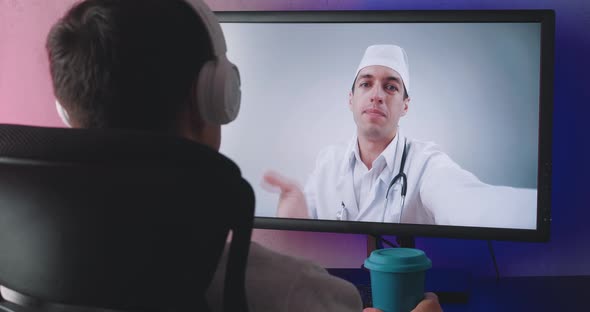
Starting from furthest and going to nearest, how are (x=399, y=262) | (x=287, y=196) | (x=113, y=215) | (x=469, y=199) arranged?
(x=287, y=196) < (x=469, y=199) < (x=399, y=262) < (x=113, y=215)

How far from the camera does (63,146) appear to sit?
16.1 inches

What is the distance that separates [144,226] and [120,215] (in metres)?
0.02

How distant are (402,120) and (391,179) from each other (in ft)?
0.42

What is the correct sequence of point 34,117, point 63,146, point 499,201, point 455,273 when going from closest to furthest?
point 63,146 < point 499,201 < point 455,273 < point 34,117

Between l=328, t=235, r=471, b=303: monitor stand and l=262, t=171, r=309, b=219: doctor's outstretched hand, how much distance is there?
17cm

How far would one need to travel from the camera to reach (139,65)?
477 millimetres

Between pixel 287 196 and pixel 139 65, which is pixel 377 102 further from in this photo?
pixel 139 65

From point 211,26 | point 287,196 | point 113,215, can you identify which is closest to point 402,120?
point 287,196

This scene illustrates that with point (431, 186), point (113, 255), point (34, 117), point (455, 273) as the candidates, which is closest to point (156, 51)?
point (113, 255)

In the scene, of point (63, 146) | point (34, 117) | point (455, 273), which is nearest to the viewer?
point (63, 146)

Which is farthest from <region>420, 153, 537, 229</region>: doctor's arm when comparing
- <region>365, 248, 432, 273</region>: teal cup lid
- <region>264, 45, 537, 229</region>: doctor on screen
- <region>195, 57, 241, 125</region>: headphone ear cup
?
<region>195, 57, 241, 125</region>: headphone ear cup

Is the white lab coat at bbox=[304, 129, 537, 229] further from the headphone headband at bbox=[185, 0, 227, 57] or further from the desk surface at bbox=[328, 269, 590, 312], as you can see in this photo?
the headphone headband at bbox=[185, 0, 227, 57]

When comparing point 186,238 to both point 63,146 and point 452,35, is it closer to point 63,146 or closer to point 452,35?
point 63,146

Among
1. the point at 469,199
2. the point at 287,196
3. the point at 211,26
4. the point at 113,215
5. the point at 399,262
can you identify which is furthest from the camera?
the point at 287,196
